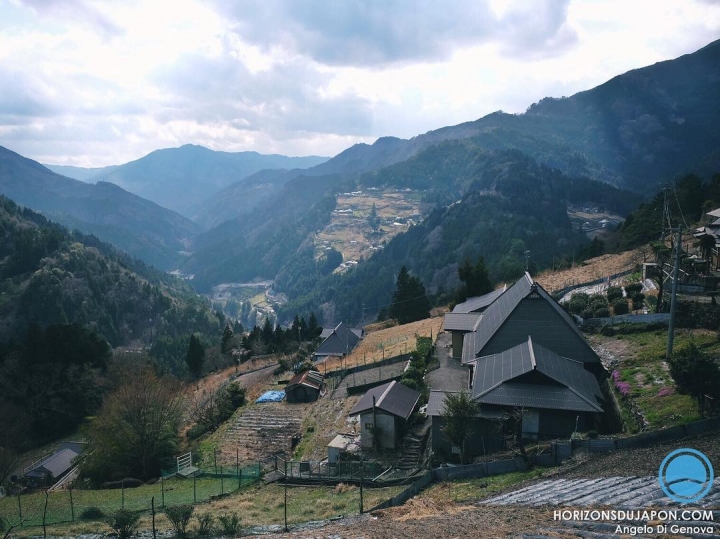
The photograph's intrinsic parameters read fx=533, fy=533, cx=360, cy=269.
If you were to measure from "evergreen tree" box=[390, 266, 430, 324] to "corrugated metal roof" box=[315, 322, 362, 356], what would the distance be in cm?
A: 841

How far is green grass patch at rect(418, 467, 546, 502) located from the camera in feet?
48.3

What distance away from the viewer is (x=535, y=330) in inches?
977

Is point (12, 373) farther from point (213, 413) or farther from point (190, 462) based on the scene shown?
point (190, 462)

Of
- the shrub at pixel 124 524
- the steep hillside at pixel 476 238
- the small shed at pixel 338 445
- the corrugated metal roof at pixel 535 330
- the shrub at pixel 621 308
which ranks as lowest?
the small shed at pixel 338 445


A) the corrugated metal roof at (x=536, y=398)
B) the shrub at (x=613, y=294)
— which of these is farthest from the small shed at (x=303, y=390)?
the shrub at (x=613, y=294)

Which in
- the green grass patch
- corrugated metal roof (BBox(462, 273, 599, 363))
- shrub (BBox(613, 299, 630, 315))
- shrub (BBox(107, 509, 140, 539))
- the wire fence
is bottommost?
the wire fence

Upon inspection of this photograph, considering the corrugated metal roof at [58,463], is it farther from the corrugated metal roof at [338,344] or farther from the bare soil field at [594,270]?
the bare soil field at [594,270]

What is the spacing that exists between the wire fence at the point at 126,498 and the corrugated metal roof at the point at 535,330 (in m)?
12.1

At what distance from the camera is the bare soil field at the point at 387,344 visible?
3978cm

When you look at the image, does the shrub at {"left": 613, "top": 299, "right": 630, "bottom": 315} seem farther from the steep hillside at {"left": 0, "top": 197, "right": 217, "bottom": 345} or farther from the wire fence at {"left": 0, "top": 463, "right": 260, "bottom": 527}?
the steep hillside at {"left": 0, "top": 197, "right": 217, "bottom": 345}

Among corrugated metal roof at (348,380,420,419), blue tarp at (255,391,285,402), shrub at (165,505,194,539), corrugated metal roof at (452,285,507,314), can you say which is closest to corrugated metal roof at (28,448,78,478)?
blue tarp at (255,391,285,402)

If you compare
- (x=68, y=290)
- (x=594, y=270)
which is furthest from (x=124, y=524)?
(x=68, y=290)

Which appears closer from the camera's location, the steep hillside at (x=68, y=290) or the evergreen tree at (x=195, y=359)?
the evergreen tree at (x=195, y=359)

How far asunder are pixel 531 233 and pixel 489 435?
118 meters
